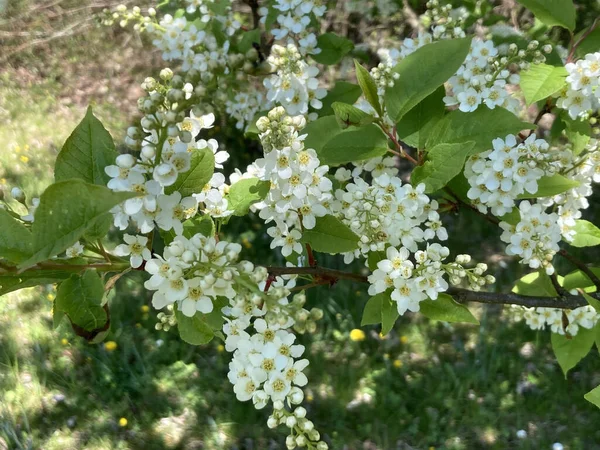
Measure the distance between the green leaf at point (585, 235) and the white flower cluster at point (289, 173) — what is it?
0.98 meters

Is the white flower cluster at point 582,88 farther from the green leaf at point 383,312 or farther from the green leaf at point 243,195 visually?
the green leaf at point 243,195

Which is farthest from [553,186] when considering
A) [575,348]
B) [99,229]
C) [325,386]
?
[325,386]

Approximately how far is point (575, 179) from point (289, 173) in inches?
41.8

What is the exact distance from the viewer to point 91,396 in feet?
10.5

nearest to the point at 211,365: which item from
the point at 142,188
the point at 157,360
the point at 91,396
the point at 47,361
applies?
the point at 157,360

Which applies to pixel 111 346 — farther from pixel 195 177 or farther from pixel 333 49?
pixel 195 177

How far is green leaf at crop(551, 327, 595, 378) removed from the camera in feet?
6.78

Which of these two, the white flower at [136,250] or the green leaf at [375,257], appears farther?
the green leaf at [375,257]

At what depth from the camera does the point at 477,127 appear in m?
1.60

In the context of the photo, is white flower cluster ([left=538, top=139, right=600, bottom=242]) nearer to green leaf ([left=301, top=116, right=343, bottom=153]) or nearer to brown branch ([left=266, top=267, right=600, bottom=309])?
brown branch ([left=266, top=267, right=600, bottom=309])

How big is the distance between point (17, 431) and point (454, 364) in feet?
8.24

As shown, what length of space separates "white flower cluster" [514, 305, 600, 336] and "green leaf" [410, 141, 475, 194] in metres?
0.88

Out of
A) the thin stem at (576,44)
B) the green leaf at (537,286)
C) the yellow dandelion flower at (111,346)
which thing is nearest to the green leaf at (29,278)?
the green leaf at (537,286)

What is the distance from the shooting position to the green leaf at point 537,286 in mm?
2043
